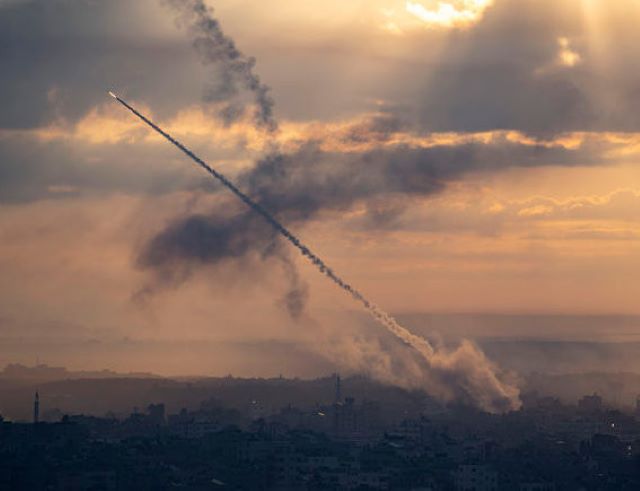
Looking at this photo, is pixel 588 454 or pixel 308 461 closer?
pixel 308 461

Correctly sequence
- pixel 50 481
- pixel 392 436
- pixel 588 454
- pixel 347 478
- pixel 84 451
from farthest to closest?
pixel 392 436 < pixel 588 454 < pixel 84 451 < pixel 347 478 < pixel 50 481

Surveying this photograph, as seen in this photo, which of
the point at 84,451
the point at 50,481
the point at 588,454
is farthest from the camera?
the point at 588,454

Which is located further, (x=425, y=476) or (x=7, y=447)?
(x=7, y=447)

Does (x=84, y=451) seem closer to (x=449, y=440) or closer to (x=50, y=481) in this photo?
(x=50, y=481)

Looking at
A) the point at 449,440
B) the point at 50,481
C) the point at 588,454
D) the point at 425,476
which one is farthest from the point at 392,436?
the point at 50,481

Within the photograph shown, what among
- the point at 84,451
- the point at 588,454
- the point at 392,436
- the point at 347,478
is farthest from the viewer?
the point at 392,436

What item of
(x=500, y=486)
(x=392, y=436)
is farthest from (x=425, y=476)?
(x=392, y=436)

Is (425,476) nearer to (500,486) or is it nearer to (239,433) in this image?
(500,486)

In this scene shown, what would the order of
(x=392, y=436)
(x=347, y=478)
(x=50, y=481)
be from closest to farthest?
(x=50, y=481)
(x=347, y=478)
(x=392, y=436)
